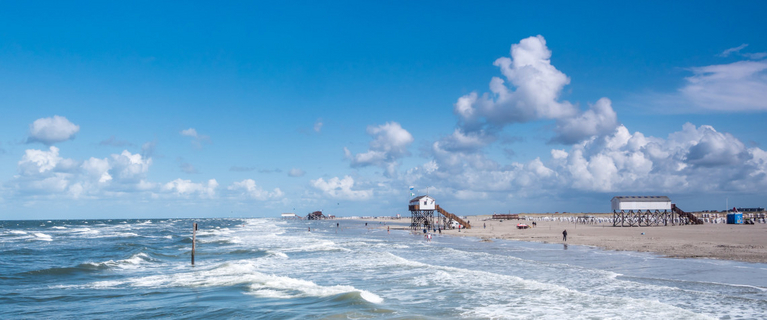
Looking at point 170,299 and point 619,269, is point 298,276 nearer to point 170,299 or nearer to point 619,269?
point 170,299

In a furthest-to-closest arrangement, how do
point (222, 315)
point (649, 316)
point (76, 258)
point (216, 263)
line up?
point (76, 258) < point (216, 263) < point (222, 315) < point (649, 316)

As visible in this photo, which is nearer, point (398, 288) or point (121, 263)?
point (398, 288)

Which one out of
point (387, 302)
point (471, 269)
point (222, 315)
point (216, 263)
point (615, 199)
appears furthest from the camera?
point (615, 199)

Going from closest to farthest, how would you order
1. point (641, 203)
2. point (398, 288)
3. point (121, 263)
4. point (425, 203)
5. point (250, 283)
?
point (398, 288) < point (250, 283) < point (121, 263) < point (641, 203) < point (425, 203)

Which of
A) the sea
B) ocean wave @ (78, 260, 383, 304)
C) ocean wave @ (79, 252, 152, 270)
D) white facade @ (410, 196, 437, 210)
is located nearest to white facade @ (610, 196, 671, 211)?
white facade @ (410, 196, 437, 210)

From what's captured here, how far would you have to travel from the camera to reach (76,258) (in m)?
34.1

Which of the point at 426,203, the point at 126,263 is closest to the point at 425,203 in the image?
the point at 426,203

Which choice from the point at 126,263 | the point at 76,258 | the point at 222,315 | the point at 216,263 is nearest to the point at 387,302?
the point at 222,315

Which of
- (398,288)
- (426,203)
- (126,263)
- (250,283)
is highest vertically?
(426,203)

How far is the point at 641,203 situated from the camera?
6594 cm

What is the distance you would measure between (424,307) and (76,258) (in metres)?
30.2

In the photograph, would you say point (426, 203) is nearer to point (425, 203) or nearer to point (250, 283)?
point (425, 203)

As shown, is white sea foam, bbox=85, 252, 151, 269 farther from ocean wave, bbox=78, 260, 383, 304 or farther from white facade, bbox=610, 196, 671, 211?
white facade, bbox=610, 196, 671, 211

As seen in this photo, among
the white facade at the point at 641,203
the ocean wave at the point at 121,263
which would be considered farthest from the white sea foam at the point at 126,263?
the white facade at the point at 641,203
